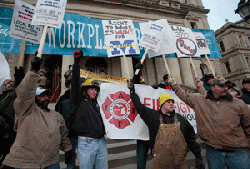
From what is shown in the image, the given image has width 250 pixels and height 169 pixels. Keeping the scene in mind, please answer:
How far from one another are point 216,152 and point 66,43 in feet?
21.5

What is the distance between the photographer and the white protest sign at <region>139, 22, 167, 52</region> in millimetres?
3607

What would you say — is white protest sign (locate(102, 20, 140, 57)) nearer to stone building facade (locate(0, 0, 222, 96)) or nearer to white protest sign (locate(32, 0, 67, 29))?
white protest sign (locate(32, 0, 67, 29))

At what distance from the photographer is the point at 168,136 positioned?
2.00m

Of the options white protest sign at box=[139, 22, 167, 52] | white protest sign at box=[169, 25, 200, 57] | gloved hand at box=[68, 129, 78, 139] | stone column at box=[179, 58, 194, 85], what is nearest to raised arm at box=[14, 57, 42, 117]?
gloved hand at box=[68, 129, 78, 139]

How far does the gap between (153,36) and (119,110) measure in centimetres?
226

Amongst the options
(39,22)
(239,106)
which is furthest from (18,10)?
(239,106)

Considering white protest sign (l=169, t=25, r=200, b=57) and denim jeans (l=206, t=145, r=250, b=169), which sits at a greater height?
white protest sign (l=169, t=25, r=200, b=57)

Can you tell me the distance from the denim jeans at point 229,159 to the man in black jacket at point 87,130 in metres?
1.85

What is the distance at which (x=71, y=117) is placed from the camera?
2.77 m

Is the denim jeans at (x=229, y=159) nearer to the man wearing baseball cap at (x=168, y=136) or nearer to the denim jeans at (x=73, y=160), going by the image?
the man wearing baseball cap at (x=168, y=136)

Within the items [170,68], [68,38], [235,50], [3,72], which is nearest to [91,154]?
[3,72]

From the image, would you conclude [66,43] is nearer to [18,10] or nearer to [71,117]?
[18,10]

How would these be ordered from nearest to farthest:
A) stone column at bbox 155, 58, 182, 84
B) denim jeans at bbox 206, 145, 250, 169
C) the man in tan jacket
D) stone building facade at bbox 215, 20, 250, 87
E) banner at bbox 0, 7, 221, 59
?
the man in tan jacket
denim jeans at bbox 206, 145, 250, 169
banner at bbox 0, 7, 221, 59
stone column at bbox 155, 58, 182, 84
stone building facade at bbox 215, 20, 250, 87

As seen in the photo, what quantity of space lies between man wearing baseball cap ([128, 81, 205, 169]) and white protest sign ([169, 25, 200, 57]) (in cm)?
382
